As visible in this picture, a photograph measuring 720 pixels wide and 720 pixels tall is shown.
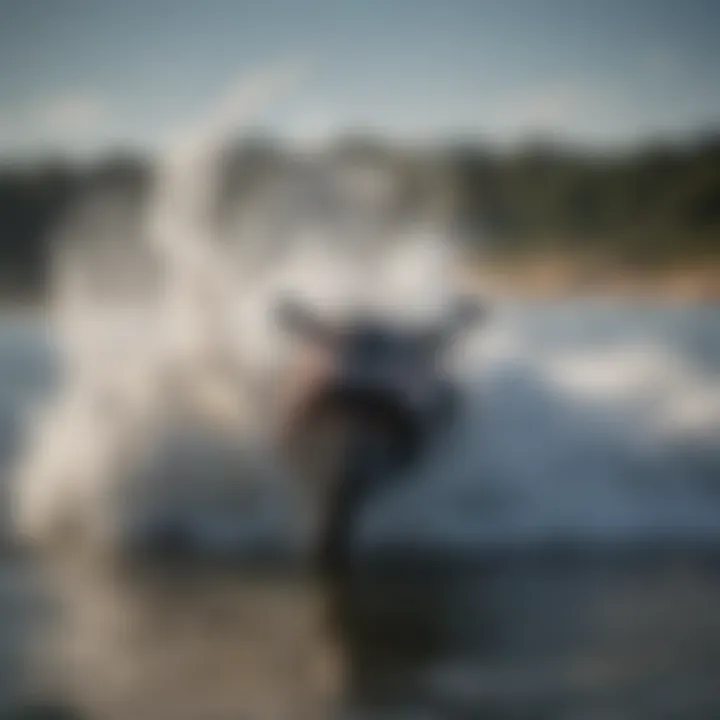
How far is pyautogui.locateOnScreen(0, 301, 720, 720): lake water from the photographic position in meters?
1.61

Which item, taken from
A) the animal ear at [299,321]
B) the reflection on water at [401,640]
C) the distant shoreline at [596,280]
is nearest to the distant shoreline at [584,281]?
the distant shoreline at [596,280]

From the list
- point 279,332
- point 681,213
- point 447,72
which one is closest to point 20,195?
point 279,332

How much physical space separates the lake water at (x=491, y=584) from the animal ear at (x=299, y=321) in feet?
0.84

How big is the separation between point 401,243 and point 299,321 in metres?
0.22

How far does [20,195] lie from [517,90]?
890mm

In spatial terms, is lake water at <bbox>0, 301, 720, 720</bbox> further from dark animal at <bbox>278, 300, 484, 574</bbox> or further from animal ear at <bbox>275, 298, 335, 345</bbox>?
animal ear at <bbox>275, 298, 335, 345</bbox>

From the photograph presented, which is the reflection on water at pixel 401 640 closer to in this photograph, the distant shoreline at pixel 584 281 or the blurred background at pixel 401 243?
the blurred background at pixel 401 243

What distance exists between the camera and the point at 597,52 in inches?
75.0

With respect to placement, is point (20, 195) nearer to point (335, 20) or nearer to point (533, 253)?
point (335, 20)

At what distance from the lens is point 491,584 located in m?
1.82

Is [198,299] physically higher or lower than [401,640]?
higher

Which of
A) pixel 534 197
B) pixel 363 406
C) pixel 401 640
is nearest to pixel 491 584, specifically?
pixel 401 640

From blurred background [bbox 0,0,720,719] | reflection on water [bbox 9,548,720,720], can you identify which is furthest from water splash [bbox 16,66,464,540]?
reflection on water [bbox 9,548,720,720]

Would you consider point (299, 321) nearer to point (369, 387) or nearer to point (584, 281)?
point (369, 387)
